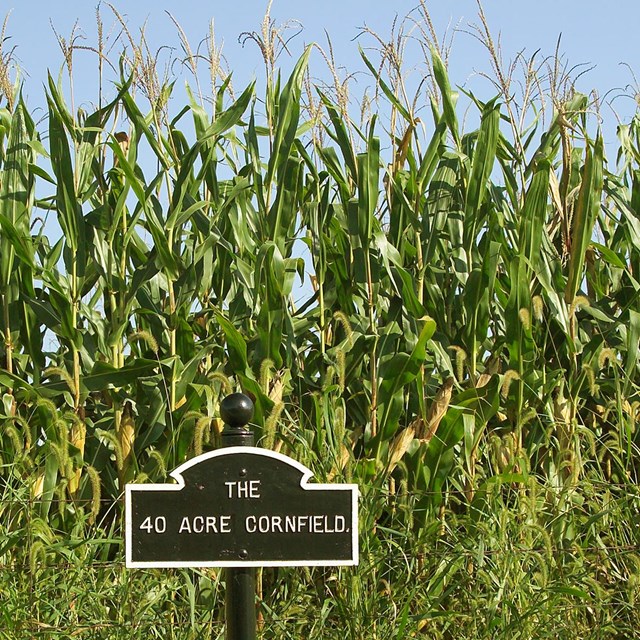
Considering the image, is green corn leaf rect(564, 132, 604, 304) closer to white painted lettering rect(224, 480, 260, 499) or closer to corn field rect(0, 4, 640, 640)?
corn field rect(0, 4, 640, 640)

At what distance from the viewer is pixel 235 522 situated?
122 inches

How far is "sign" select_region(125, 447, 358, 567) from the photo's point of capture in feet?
10.1

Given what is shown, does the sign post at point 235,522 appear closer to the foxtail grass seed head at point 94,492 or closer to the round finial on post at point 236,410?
the round finial on post at point 236,410

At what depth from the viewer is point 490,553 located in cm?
420

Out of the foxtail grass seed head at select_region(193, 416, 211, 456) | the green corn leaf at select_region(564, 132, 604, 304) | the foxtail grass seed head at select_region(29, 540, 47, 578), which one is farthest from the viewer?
the green corn leaf at select_region(564, 132, 604, 304)

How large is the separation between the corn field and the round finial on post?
1.37 meters

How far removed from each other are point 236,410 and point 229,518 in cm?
30

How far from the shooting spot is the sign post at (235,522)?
3.08 m

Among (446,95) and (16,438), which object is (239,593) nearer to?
(16,438)

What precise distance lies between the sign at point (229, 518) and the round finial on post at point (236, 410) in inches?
3.2

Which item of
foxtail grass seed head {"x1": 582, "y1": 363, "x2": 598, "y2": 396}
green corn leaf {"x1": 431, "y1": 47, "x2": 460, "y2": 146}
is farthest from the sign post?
green corn leaf {"x1": 431, "y1": 47, "x2": 460, "y2": 146}

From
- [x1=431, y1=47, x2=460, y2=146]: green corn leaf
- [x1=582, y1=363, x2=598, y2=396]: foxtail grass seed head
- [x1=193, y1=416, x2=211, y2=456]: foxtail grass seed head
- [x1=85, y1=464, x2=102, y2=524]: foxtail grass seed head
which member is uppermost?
[x1=431, y1=47, x2=460, y2=146]: green corn leaf

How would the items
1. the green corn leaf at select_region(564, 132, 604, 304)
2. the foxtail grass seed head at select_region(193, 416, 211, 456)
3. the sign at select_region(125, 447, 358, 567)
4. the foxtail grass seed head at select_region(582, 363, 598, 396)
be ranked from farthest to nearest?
the green corn leaf at select_region(564, 132, 604, 304) < the foxtail grass seed head at select_region(582, 363, 598, 396) < the foxtail grass seed head at select_region(193, 416, 211, 456) < the sign at select_region(125, 447, 358, 567)

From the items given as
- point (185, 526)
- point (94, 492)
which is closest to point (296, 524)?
point (185, 526)
